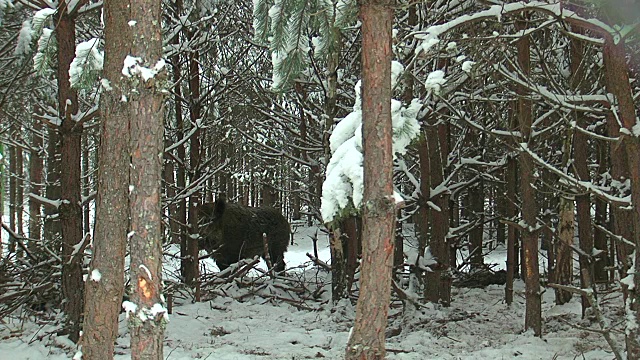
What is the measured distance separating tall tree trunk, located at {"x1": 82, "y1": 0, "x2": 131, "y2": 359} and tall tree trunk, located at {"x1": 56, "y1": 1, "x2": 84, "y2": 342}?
7.02ft

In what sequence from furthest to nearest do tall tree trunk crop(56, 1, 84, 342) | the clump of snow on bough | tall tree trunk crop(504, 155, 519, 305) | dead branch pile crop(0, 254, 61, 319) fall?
tall tree trunk crop(504, 155, 519, 305)
dead branch pile crop(0, 254, 61, 319)
tall tree trunk crop(56, 1, 84, 342)
the clump of snow on bough

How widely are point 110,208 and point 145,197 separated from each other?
3.30ft

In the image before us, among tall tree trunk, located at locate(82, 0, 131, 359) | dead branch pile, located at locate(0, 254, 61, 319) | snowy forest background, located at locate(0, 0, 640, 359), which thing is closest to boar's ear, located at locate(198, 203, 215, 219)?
snowy forest background, located at locate(0, 0, 640, 359)

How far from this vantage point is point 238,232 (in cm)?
1290

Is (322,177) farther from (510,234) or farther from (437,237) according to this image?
(510,234)

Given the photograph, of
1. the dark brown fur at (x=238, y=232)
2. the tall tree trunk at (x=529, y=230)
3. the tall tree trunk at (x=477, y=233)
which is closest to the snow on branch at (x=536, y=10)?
the tall tree trunk at (x=529, y=230)

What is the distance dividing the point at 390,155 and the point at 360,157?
1.30 ft

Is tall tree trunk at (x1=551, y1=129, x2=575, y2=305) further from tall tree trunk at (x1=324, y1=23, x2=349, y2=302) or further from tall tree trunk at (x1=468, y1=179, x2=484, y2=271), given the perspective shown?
tall tree trunk at (x1=324, y1=23, x2=349, y2=302)

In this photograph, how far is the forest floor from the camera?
6742mm

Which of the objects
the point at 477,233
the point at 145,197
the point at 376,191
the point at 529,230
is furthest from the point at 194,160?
the point at 376,191

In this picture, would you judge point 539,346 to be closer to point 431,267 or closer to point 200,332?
point 431,267

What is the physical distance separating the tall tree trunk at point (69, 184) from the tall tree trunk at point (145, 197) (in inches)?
128

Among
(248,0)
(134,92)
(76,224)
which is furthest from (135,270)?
(248,0)

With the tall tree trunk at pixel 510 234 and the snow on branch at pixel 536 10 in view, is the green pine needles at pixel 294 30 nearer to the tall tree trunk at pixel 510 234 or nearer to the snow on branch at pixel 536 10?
the snow on branch at pixel 536 10
